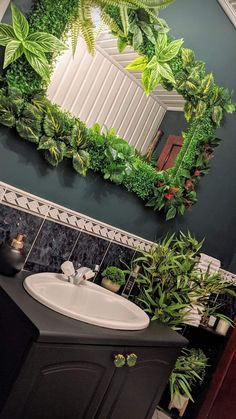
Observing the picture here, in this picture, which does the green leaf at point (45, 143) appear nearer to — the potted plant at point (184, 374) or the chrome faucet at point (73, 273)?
the chrome faucet at point (73, 273)

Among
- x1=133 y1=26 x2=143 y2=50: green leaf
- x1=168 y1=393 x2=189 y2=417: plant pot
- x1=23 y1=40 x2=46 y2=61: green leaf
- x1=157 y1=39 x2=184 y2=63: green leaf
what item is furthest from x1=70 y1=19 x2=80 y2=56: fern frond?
x1=168 y1=393 x2=189 y2=417: plant pot

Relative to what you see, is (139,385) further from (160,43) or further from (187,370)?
(160,43)

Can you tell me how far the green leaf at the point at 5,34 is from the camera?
5.07 ft

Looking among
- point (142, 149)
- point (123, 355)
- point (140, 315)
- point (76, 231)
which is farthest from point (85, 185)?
point (123, 355)

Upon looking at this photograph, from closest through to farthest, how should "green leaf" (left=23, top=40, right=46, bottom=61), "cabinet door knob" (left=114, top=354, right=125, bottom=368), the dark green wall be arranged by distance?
"cabinet door knob" (left=114, top=354, right=125, bottom=368) → "green leaf" (left=23, top=40, right=46, bottom=61) → the dark green wall

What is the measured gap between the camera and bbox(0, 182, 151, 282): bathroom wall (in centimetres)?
178

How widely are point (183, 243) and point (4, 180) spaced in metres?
1.35

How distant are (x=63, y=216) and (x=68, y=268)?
293mm

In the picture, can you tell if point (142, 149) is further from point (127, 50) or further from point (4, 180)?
point (4, 180)

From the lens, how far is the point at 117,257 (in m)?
2.32

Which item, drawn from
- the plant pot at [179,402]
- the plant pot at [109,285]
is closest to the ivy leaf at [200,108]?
the plant pot at [109,285]

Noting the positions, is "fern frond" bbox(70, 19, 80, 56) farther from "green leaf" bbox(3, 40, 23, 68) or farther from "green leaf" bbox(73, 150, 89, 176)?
"green leaf" bbox(73, 150, 89, 176)

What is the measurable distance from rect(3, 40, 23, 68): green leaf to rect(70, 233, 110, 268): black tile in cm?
99

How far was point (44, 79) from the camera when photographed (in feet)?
5.52
